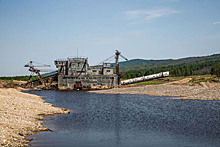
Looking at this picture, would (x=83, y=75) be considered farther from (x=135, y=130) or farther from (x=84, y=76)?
(x=135, y=130)

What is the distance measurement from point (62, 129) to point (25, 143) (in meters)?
6.67

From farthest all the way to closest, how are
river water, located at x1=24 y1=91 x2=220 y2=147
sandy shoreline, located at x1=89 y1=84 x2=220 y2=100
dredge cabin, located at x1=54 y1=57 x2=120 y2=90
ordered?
1. dredge cabin, located at x1=54 y1=57 x2=120 y2=90
2. sandy shoreline, located at x1=89 y1=84 x2=220 y2=100
3. river water, located at x1=24 y1=91 x2=220 y2=147

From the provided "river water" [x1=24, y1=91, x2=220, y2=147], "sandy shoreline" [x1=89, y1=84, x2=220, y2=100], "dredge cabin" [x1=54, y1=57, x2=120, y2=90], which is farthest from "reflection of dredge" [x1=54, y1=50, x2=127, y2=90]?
"river water" [x1=24, y1=91, x2=220, y2=147]

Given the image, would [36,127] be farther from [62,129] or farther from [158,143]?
[158,143]

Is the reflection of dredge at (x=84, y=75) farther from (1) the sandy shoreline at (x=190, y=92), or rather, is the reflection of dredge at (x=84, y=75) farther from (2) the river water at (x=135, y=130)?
(2) the river water at (x=135, y=130)

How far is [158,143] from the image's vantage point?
21.5 m

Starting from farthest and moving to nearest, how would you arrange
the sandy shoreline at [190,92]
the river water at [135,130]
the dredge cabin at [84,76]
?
the dredge cabin at [84,76] → the sandy shoreline at [190,92] → the river water at [135,130]

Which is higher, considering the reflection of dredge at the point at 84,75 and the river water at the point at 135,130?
the reflection of dredge at the point at 84,75

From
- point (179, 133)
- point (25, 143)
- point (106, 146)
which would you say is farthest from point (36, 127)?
point (179, 133)

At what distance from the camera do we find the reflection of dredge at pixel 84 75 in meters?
87.1

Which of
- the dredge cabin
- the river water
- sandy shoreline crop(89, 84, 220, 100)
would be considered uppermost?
the dredge cabin

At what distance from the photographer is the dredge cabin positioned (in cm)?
8706

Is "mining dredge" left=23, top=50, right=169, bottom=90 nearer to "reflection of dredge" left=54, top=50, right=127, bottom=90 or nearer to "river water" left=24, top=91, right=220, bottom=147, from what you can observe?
"reflection of dredge" left=54, top=50, right=127, bottom=90

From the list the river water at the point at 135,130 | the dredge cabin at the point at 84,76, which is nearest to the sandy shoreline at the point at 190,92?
the dredge cabin at the point at 84,76
